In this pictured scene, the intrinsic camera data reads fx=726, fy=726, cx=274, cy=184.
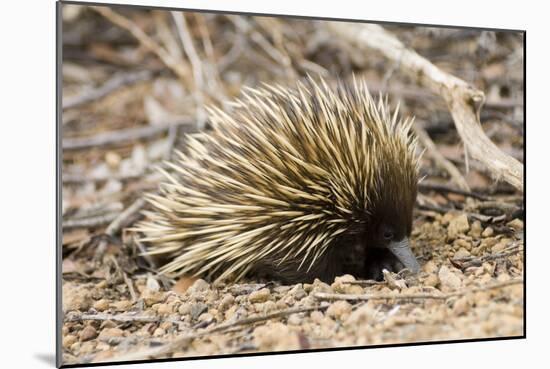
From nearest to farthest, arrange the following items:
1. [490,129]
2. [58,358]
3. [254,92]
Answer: [58,358] → [254,92] → [490,129]

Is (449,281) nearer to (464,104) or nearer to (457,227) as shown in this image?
(457,227)

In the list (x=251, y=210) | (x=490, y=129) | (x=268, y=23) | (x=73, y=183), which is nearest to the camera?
(x=251, y=210)

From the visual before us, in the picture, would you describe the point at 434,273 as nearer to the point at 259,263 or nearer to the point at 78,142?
the point at 259,263

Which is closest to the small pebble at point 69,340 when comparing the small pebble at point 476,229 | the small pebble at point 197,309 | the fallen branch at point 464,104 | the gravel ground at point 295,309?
the gravel ground at point 295,309

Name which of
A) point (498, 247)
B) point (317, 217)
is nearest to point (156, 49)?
point (317, 217)

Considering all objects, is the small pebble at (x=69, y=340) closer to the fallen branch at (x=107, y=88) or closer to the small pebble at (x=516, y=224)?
the fallen branch at (x=107, y=88)

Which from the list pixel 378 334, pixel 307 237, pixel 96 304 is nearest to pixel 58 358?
pixel 96 304
